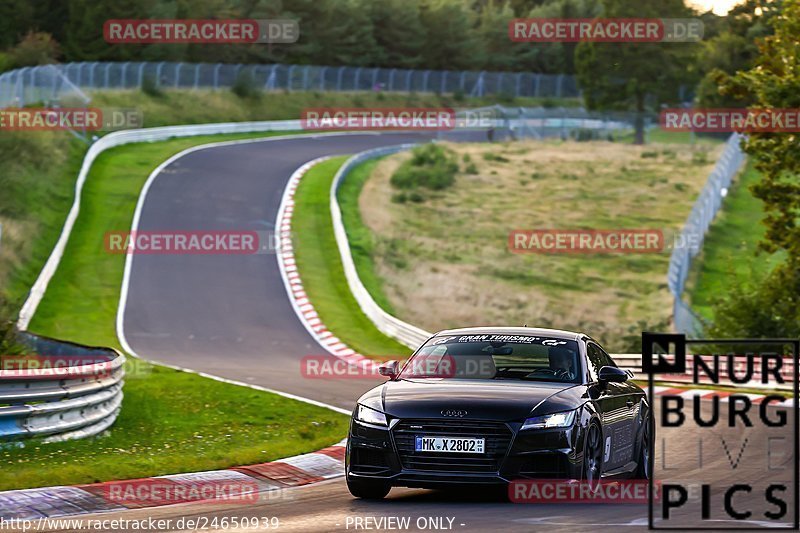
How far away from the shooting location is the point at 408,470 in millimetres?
11062

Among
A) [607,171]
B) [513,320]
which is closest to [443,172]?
[607,171]

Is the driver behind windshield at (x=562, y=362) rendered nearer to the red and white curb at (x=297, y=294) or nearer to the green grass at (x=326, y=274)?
the red and white curb at (x=297, y=294)

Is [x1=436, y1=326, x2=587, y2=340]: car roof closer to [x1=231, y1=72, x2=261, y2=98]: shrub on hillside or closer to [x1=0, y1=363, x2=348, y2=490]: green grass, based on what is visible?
[x1=0, y1=363, x2=348, y2=490]: green grass

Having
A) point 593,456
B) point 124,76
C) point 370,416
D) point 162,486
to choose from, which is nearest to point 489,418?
point 370,416

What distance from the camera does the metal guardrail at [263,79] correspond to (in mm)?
57844

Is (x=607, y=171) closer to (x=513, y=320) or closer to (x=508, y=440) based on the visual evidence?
(x=513, y=320)

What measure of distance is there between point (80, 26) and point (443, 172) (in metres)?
30.5

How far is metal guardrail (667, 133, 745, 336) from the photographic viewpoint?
34.3m

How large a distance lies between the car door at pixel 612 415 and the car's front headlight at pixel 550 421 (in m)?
0.86

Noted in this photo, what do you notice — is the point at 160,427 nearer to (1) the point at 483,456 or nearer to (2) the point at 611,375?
(2) the point at 611,375

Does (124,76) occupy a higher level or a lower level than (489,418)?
higher

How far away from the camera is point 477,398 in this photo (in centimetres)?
1120

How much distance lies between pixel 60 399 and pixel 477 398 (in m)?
5.54

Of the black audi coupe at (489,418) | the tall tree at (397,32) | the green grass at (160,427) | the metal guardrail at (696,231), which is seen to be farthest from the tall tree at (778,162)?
the tall tree at (397,32)
